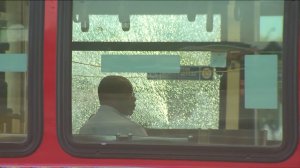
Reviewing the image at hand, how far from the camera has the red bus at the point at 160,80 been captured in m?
2.64

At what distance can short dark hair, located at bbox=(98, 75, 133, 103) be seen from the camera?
2770mm

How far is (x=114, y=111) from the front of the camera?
2.85 metres

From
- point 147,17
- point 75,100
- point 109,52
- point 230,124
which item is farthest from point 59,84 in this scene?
point 230,124

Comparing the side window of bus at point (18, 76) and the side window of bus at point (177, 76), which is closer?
the side window of bus at point (177, 76)

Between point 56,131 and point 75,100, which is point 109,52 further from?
point 56,131

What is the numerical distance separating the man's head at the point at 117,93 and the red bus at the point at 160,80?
0.02m

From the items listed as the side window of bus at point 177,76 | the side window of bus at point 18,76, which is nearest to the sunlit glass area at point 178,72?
the side window of bus at point 177,76

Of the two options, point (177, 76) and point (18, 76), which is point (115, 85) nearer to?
point (177, 76)

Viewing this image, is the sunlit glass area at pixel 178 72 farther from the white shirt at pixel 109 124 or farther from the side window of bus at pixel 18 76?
the side window of bus at pixel 18 76

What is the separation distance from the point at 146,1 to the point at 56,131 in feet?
2.52

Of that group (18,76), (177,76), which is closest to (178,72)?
(177,76)

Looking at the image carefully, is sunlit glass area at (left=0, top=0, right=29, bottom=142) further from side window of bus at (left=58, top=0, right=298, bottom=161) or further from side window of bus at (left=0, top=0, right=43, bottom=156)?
side window of bus at (left=58, top=0, right=298, bottom=161)

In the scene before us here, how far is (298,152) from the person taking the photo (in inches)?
103

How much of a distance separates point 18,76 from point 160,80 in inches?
28.3
